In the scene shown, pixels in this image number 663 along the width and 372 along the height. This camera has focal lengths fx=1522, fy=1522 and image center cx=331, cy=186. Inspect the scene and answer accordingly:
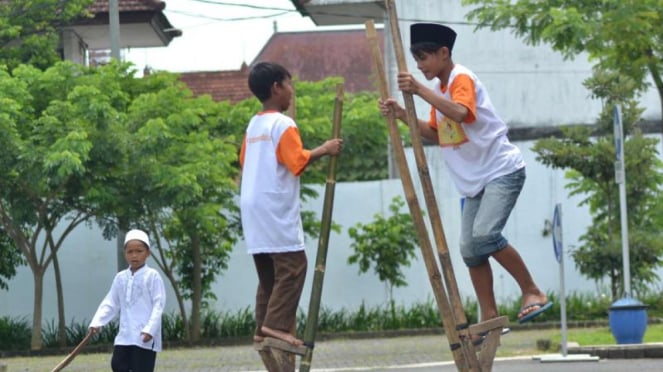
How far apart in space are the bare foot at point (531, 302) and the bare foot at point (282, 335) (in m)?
1.44

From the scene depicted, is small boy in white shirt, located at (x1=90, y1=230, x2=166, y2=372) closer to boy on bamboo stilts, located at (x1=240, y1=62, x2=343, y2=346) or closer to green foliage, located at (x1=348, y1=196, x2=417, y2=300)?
boy on bamboo stilts, located at (x1=240, y1=62, x2=343, y2=346)

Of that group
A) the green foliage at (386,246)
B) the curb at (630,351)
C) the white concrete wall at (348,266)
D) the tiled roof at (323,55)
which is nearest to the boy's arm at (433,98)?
the curb at (630,351)

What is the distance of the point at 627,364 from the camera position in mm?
15344

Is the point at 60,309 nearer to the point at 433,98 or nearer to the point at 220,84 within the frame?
the point at 433,98

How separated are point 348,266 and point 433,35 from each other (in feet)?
67.5

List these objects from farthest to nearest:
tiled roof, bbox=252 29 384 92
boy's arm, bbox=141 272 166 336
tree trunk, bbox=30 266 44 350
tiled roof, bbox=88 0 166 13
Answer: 1. tiled roof, bbox=252 29 384 92
2. tiled roof, bbox=88 0 166 13
3. tree trunk, bbox=30 266 44 350
4. boy's arm, bbox=141 272 166 336

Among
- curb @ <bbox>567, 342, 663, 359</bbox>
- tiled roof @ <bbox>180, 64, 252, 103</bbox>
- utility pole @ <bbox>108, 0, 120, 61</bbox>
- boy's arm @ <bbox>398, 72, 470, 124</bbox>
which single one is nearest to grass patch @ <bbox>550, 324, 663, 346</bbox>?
curb @ <bbox>567, 342, 663, 359</bbox>

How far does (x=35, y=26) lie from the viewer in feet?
99.1

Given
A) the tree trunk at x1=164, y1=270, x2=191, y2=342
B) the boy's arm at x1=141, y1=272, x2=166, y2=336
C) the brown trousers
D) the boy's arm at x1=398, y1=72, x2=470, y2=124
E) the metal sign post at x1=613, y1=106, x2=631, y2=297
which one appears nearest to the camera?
the boy's arm at x1=398, y1=72, x2=470, y2=124

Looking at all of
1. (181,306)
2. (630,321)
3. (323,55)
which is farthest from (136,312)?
(323,55)

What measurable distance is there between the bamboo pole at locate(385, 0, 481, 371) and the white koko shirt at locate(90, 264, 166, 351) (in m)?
3.05

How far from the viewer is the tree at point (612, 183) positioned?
25.8 metres

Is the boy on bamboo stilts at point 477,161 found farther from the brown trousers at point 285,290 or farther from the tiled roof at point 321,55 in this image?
the tiled roof at point 321,55

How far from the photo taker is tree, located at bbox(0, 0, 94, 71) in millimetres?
29812
